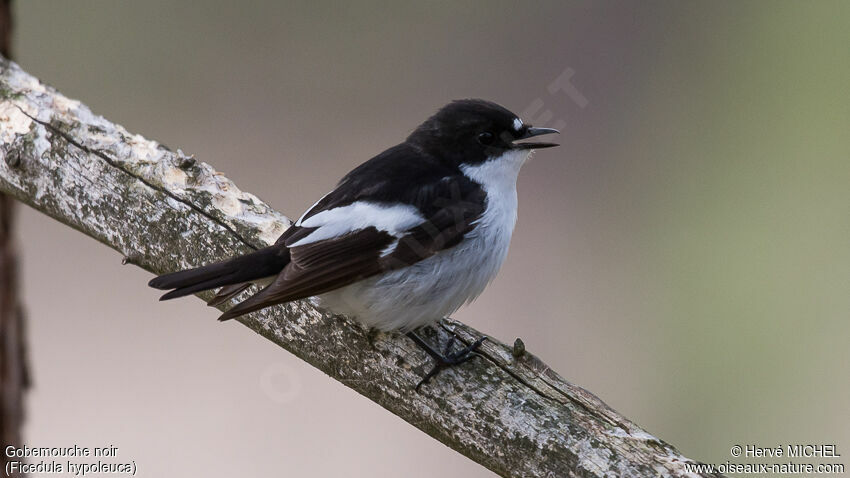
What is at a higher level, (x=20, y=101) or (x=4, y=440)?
(x=20, y=101)

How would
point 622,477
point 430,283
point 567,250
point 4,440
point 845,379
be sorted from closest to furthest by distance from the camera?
point 622,477 → point 430,283 → point 4,440 → point 845,379 → point 567,250

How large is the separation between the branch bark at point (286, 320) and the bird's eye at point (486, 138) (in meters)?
0.62

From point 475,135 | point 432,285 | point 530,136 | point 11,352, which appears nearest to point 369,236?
point 432,285

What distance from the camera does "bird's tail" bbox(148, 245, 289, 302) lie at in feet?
7.57

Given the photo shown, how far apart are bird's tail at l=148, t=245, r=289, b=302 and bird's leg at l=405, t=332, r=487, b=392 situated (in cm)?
48

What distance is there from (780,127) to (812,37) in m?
0.82

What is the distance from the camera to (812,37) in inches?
242

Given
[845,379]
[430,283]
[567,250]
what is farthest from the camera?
[567,250]

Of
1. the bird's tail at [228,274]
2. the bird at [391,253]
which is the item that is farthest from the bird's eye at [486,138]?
the bird's tail at [228,274]

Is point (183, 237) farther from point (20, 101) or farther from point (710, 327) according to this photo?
point (710, 327)

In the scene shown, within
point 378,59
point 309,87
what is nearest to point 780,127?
point 378,59

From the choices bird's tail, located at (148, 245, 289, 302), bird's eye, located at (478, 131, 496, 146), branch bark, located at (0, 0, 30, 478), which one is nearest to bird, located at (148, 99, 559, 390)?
bird's tail, located at (148, 245, 289, 302)

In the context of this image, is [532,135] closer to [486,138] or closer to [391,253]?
[486,138]

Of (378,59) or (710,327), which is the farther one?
(378,59)
